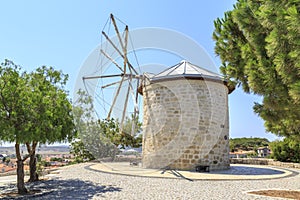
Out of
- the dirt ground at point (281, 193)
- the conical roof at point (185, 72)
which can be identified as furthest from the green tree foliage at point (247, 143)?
the dirt ground at point (281, 193)

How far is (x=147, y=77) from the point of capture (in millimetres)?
15055

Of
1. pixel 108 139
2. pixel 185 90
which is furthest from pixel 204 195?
pixel 108 139

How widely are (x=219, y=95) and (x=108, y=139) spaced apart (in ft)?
43.5

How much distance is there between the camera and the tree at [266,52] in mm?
4371

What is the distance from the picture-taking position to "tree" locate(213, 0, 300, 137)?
4.37 m

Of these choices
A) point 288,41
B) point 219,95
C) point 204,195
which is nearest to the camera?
point 288,41

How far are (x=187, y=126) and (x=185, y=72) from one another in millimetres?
2953

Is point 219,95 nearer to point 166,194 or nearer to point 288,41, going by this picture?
point 166,194

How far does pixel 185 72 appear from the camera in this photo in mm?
13945

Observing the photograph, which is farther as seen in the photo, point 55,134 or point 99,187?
point 99,187

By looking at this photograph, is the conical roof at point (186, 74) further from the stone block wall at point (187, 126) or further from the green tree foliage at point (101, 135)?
the green tree foliage at point (101, 135)

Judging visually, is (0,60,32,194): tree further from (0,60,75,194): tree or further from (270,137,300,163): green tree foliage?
(270,137,300,163): green tree foliage

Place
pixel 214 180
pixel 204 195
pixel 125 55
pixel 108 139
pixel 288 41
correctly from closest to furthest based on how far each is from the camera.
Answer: pixel 288 41, pixel 204 195, pixel 214 180, pixel 125 55, pixel 108 139

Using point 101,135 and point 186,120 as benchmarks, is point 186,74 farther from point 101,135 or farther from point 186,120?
point 101,135
